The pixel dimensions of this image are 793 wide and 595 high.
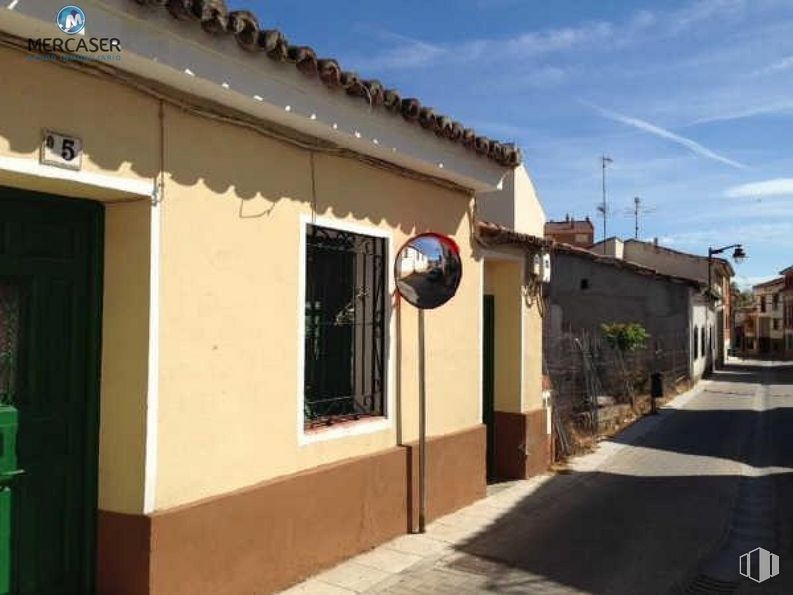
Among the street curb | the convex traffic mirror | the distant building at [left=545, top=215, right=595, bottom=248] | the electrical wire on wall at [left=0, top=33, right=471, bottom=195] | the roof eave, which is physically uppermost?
the distant building at [left=545, top=215, right=595, bottom=248]

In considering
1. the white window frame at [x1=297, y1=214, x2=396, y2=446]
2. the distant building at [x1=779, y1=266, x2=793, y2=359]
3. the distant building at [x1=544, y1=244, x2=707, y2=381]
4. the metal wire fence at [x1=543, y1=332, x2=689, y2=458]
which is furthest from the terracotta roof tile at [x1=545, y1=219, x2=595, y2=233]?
the white window frame at [x1=297, y1=214, x2=396, y2=446]

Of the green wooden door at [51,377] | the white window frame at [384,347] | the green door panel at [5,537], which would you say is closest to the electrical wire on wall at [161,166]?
the green wooden door at [51,377]

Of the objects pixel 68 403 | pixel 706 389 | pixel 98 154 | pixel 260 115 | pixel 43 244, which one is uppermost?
pixel 260 115

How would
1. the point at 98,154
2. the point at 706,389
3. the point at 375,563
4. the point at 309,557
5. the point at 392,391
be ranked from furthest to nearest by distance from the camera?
the point at 706,389 < the point at 392,391 < the point at 375,563 < the point at 309,557 < the point at 98,154

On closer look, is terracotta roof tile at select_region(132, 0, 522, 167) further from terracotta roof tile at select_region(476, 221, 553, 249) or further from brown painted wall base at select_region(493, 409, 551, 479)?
brown painted wall base at select_region(493, 409, 551, 479)

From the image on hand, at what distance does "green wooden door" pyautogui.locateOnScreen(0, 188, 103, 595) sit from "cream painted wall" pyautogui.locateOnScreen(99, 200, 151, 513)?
0.21 feet

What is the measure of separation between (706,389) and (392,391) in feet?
72.1

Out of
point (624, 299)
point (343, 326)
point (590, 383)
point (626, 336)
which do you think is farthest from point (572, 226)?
point (343, 326)

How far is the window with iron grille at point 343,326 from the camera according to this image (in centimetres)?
575

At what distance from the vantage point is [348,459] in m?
5.80

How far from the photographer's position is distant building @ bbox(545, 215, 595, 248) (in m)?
42.1

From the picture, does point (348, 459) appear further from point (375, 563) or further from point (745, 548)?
point (745, 548)

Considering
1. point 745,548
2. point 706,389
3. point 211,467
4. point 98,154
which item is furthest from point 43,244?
point 706,389

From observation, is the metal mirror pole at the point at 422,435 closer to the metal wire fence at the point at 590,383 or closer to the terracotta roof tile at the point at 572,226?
the metal wire fence at the point at 590,383
